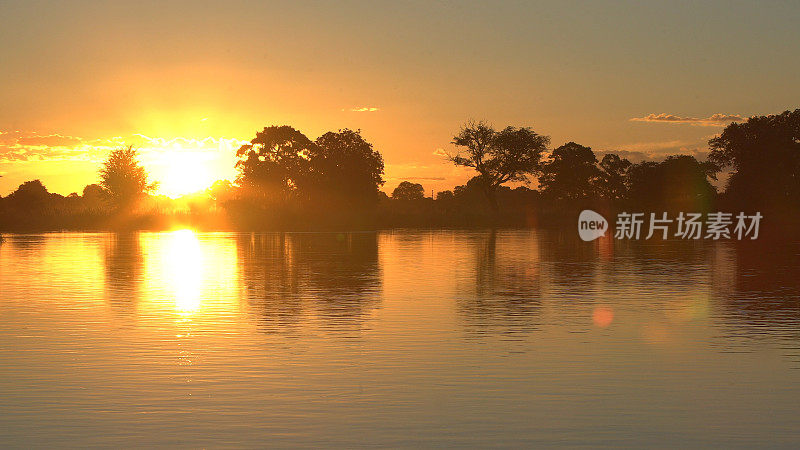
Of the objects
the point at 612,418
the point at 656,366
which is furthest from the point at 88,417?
the point at 656,366

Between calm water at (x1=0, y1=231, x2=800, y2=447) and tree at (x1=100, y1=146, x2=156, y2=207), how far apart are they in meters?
83.4

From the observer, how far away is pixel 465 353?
509 inches

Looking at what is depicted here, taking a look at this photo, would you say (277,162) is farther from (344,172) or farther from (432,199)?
(432,199)

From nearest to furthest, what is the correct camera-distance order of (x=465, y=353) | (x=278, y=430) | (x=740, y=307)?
(x=278, y=430), (x=465, y=353), (x=740, y=307)

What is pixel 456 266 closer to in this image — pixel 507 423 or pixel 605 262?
pixel 605 262

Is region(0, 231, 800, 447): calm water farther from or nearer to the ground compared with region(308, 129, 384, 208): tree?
nearer to the ground

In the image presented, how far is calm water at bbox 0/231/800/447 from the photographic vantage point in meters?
8.66

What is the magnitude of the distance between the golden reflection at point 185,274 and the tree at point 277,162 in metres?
66.8

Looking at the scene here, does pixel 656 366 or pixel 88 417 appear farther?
pixel 656 366

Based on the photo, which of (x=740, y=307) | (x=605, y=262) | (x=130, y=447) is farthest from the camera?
(x=605, y=262)

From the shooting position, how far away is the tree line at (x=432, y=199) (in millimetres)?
81750

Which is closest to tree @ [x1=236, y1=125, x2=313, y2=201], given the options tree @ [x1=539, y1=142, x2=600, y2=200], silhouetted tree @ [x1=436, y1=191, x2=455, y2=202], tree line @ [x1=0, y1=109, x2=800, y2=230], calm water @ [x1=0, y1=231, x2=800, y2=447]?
tree line @ [x1=0, y1=109, x2=800, y2=230]

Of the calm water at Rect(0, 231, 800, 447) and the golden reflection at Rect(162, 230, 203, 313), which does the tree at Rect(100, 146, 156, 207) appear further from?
the calm water at Rect(0, 231, 800, 447)

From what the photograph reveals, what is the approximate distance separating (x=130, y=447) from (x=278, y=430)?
1360 millimetres
